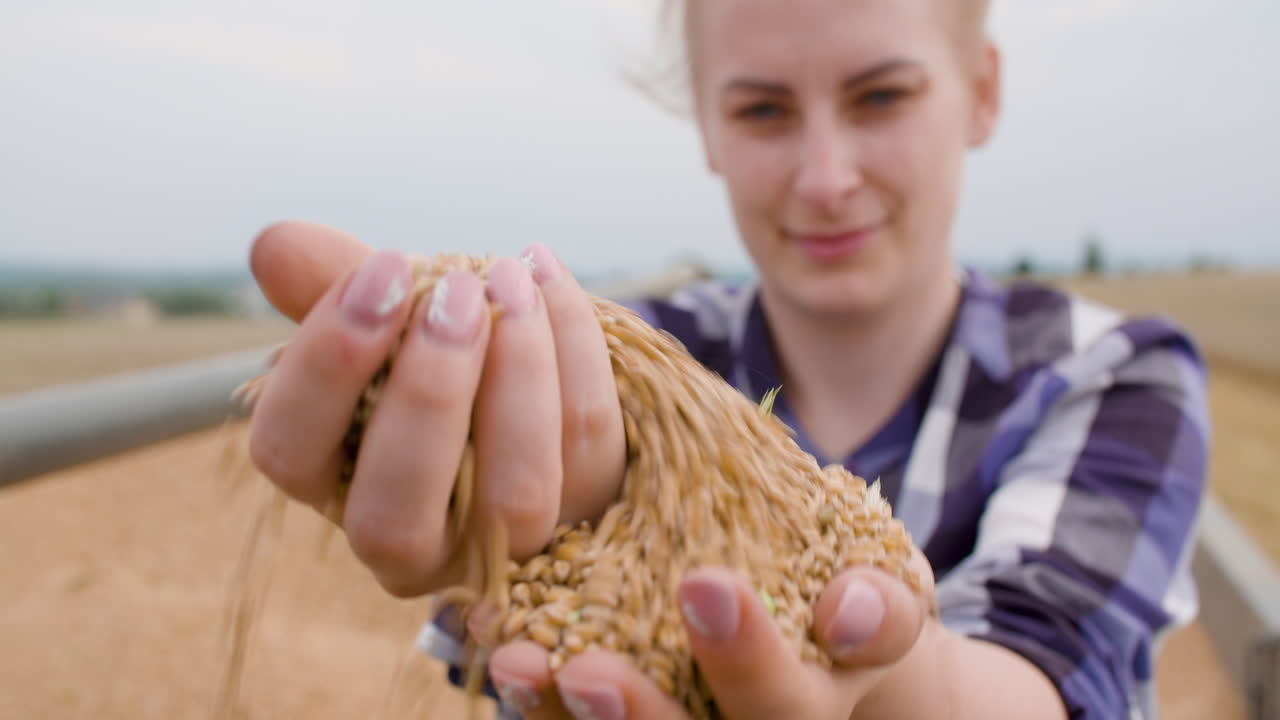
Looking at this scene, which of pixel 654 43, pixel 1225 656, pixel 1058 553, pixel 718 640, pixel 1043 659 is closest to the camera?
pixel 718 640

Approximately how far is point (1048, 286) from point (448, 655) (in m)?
1.09

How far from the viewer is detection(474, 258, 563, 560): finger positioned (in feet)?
1.45

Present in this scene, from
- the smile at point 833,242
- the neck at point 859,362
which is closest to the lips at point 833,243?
the smile at point 833,242

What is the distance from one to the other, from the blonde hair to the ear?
0.06 meters

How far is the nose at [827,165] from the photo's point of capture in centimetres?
108

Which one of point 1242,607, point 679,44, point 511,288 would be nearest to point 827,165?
point 679,44

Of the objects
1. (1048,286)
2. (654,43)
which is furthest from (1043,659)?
(654,43)

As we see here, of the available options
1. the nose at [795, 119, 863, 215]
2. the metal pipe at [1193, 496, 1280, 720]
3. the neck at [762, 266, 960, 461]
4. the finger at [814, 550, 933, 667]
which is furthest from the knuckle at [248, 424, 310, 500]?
the metal pipe at [1193, 496, 1280, 720]

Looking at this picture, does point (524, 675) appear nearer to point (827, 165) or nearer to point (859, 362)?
point (827, 165)

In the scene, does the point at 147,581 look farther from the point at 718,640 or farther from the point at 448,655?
the point at 718,640

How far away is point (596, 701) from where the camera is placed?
417 mm

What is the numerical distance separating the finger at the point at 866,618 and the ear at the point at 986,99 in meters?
1.03

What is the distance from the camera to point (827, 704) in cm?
48

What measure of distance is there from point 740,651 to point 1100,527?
73cm
